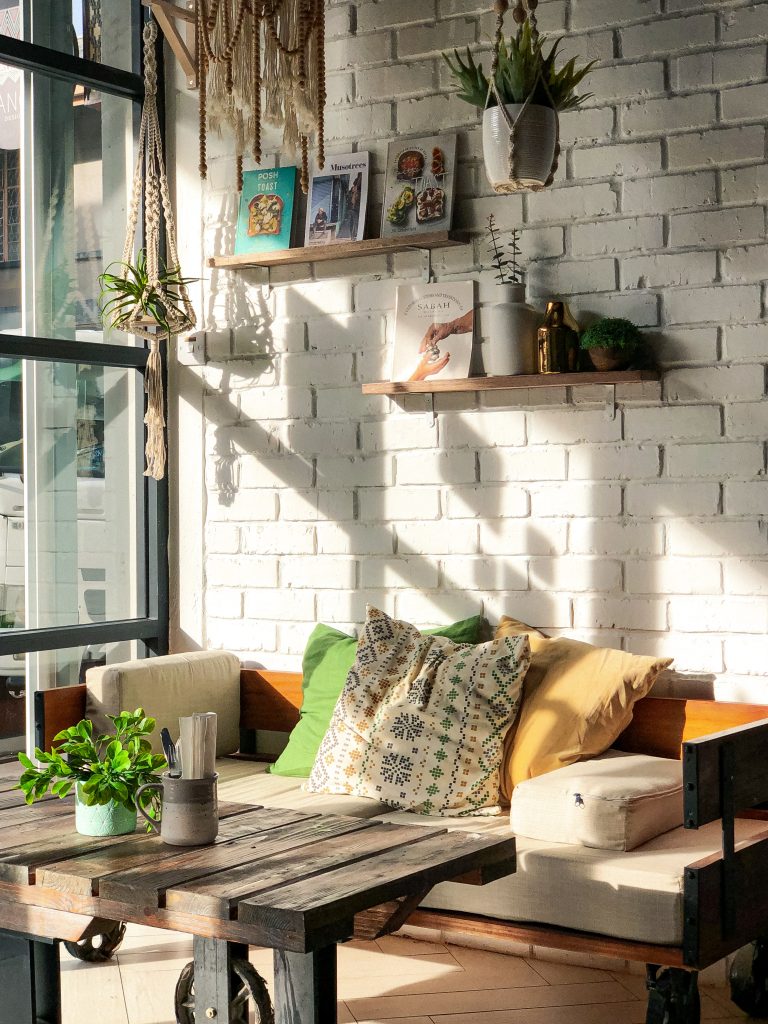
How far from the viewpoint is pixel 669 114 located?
3.47 metres

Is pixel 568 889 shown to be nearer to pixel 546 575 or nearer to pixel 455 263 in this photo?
pixel 546 575

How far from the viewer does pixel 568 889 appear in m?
2.71

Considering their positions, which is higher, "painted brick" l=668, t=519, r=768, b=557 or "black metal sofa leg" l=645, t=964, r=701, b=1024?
"painted brick" l=668, t=519, r=768, b=557

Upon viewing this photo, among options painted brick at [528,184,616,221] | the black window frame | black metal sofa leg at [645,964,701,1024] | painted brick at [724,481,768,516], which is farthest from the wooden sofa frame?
the black window frame

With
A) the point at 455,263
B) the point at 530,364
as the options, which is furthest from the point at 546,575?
the point at 455,263

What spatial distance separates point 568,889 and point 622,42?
87.2 inches

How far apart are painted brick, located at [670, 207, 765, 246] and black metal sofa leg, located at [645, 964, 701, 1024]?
1.82 meters

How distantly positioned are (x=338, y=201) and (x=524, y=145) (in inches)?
35.9

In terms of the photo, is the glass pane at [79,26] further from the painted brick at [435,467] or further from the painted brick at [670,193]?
the painted brick at [670,193]

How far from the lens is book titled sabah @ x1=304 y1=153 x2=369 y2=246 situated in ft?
13.0

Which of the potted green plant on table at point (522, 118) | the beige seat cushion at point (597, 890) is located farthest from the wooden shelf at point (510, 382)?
the beige seat cushion at point (597, 890)

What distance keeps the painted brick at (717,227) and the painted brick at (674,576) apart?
830mm

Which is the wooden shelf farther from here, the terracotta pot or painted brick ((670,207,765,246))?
painted brick ((670,207,765,246))

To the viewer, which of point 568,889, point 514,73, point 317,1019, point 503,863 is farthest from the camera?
point 514,73
